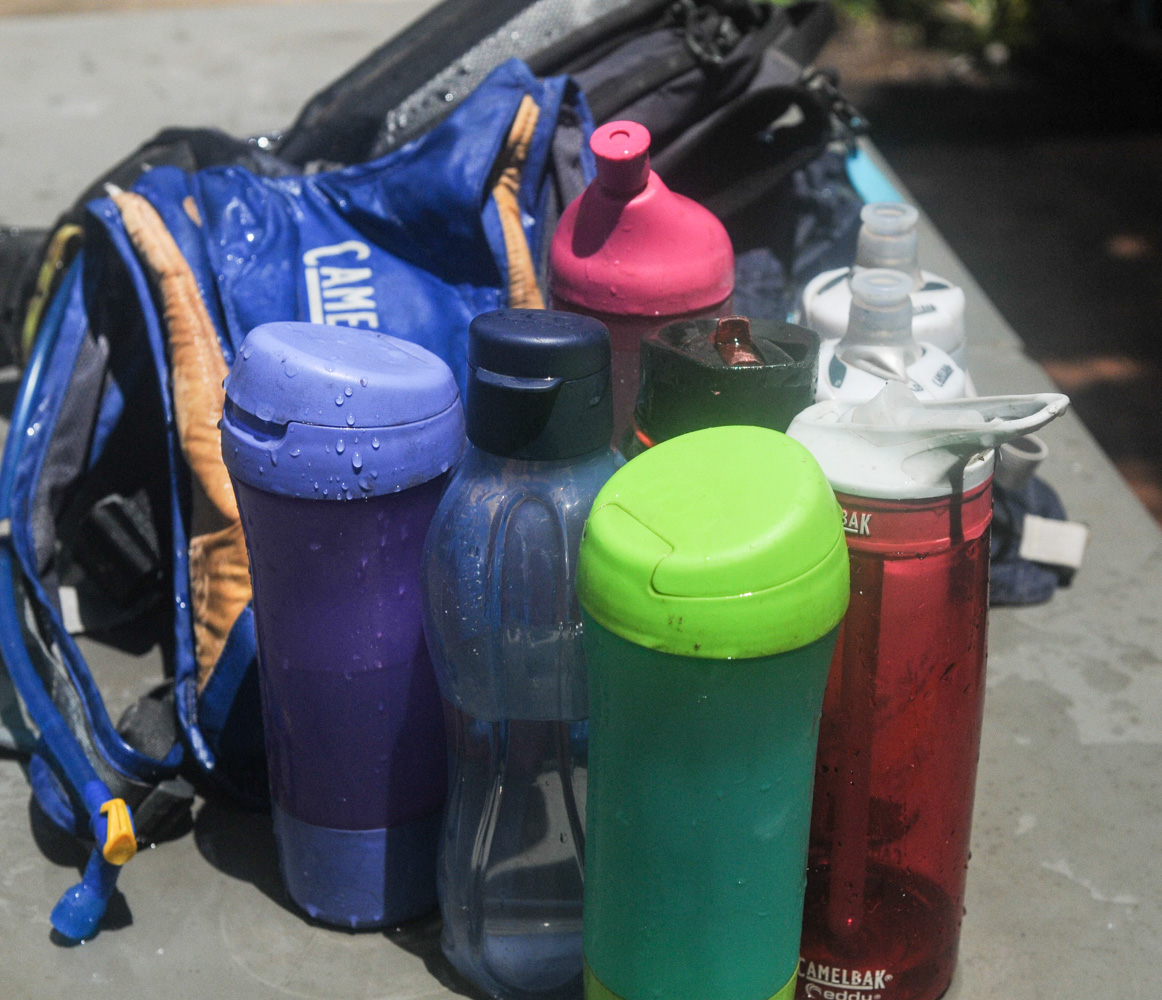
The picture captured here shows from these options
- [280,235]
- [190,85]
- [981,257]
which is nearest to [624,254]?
[280,235]

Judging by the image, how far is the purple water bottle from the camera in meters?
1.27

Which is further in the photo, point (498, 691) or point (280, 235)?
point (280, 235)

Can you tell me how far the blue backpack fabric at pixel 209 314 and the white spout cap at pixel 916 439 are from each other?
2.60 feet

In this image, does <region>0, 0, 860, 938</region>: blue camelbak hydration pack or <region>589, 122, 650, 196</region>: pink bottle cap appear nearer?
<region>589, 122, 650, 196</region>: pink bottle cap

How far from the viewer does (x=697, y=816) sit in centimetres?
114

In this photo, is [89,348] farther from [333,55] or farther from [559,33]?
[333,55]

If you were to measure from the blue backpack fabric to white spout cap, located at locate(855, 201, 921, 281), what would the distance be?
52cm

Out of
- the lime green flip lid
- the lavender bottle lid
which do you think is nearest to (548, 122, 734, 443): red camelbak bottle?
the lavender bottle lid

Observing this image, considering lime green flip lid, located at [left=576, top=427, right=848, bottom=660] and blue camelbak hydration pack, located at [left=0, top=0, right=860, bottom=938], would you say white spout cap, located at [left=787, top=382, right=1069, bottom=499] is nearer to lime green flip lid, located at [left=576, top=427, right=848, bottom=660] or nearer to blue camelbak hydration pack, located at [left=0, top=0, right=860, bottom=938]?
lime green flip lid, located at [left=576, top=427, right=848, bottom=660]

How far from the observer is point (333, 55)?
427 centimetres

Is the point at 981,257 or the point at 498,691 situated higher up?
the point at 498,691

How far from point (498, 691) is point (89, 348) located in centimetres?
101

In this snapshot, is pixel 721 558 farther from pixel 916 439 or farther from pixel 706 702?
pixel 916 439

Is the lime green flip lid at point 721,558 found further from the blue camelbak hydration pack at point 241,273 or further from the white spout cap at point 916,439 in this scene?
the blue camelbak hydration pack at point 241,273
